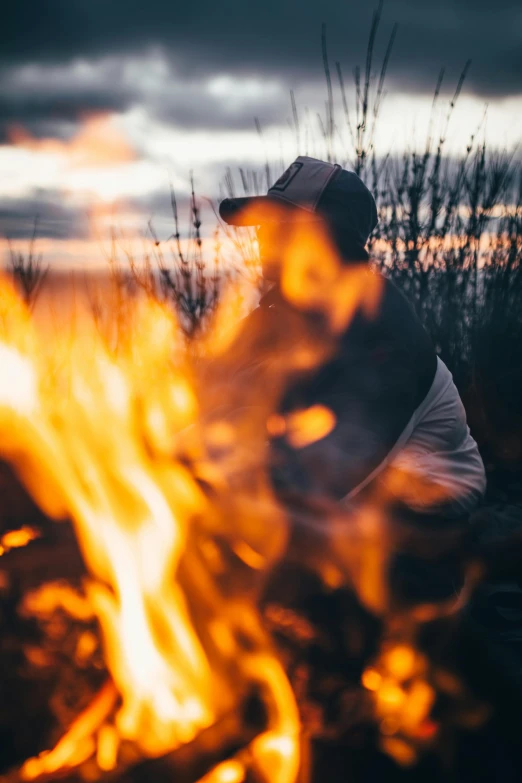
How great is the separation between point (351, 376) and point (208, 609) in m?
0.89

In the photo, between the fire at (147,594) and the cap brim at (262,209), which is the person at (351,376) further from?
the fire at (147,594)

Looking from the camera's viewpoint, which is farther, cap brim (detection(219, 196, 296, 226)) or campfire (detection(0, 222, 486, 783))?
cap brim (detection(219, 196, 296, 226))

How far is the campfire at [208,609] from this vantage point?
1.68m

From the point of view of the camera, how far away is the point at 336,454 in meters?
1.94

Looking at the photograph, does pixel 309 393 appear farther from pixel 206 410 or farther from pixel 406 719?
pixel 406 719

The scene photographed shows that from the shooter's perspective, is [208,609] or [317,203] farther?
[317,203]

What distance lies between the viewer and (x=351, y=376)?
2.18 metres

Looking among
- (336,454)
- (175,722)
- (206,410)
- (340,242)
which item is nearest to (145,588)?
(175,722)

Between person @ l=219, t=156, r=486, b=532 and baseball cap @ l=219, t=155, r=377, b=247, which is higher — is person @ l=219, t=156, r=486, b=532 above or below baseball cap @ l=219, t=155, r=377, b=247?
below

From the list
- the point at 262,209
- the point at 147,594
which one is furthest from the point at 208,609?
the point at 262,209

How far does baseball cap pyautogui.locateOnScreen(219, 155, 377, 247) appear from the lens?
8.29 ft

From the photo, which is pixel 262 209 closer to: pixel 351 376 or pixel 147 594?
pixel 351 376

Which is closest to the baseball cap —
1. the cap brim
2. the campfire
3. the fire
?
the cap brim

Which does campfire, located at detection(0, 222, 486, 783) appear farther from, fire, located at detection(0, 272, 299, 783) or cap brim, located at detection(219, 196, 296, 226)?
cap brim, located at detection(219, 196, 296, 226)
